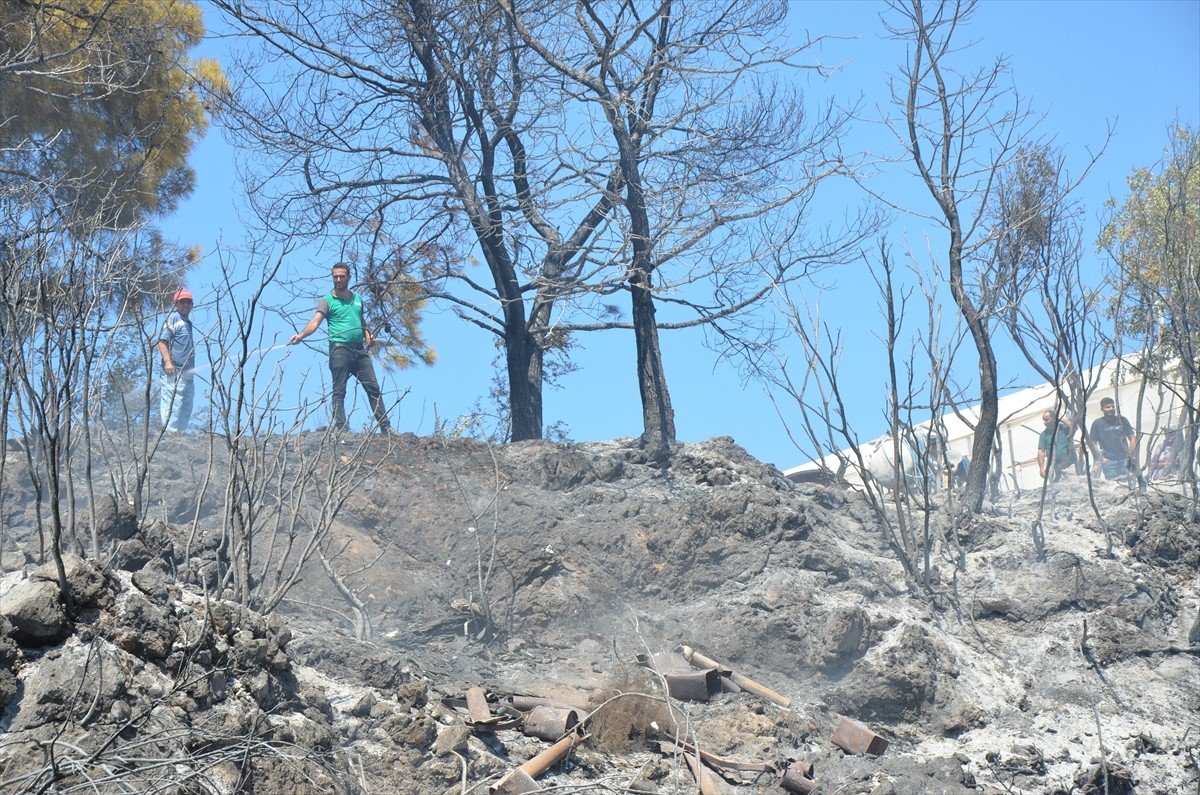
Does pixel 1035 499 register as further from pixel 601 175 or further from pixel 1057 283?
pixel 601 175

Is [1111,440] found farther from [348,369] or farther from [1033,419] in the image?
[348,369]

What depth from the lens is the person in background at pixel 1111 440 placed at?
11.4 m

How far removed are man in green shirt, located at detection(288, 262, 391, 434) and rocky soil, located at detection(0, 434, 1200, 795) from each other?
1.56 ft

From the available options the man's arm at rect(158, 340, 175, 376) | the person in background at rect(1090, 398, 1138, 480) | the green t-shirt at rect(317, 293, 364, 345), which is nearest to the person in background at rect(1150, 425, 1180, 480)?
the person in background at rect(1090, 398, 1138, 480)

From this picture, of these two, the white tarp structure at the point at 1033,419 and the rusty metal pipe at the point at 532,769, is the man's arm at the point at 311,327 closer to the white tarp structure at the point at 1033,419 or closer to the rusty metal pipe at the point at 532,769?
the rusty metal pipe at the point at 532,769

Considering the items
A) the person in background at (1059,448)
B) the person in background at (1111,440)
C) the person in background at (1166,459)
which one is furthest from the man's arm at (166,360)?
the person in background at (1166,459)

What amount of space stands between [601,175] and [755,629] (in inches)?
202

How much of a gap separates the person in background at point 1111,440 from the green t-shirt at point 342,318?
7.29m

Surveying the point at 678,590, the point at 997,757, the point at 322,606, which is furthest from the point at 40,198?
the point at 997,757

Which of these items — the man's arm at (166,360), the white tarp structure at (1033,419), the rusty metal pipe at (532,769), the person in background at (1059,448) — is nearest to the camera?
the rusty metal pipe at (532,769)

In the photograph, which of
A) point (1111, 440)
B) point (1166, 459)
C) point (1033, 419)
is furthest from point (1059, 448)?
point (1033, 419)

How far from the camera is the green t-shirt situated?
1003cm

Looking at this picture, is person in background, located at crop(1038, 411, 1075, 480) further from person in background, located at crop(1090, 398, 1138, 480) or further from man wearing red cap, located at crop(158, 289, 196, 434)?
man wearing red cap, located at crop(158, 289, 196, 434)

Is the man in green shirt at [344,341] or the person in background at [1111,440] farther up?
the man in green shirt at [344,341]
